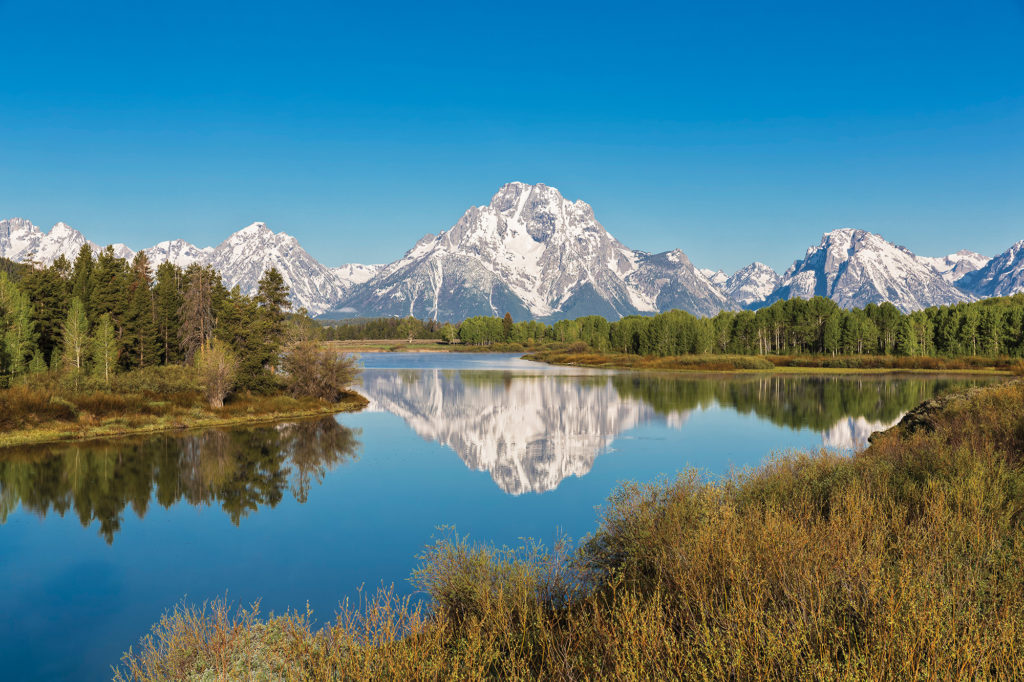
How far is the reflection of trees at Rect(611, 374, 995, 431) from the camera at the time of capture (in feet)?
163

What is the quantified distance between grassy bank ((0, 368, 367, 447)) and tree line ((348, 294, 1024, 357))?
117855 millimetres

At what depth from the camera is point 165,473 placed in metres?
28.1

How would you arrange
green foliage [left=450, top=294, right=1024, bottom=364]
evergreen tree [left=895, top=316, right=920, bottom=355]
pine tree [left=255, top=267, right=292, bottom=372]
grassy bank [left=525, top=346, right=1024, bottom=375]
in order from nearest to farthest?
pine tree [left=255, top=267, right=292, bottom=372]
grassy bank [left=525, top=346, right=1024, bottom=375]
green foliage [left=450, top=294, right=1024, bottom=364]
evergreen tree [left=895, top=316, right=920, bottom=355]

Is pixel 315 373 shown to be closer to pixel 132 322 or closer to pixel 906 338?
Answer: pixel 132 322

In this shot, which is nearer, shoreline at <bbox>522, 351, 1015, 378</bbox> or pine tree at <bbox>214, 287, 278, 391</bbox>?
pine tree at <bbox>214, 287, 278, 391</bbox>

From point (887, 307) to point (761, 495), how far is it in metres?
153

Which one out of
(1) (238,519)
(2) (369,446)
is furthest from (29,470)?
(2) (369,446)

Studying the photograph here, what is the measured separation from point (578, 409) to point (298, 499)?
32360 millimetres

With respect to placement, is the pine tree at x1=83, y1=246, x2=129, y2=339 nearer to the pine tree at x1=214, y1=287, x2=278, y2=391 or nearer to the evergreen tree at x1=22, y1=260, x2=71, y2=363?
the evergreen tree at x1=22, y1=260, x2=71, y2=363

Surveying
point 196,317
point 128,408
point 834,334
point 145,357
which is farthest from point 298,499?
point 834,334

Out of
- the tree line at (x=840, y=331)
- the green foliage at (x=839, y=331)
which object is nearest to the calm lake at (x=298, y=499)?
the green foliage at (x=839, y=331)

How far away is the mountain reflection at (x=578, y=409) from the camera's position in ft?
109

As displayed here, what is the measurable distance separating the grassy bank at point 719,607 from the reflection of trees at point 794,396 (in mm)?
34349

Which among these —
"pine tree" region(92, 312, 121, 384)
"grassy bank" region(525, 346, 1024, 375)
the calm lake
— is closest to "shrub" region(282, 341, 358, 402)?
the calm lake
